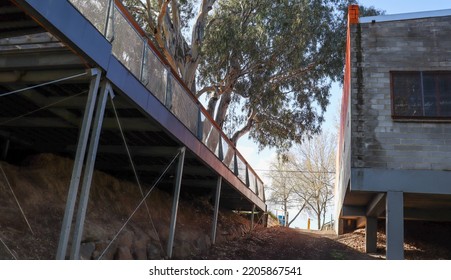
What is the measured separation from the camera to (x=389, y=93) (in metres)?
9.84

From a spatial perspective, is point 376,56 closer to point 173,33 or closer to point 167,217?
point 167,217

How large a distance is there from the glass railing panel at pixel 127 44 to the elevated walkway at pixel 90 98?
2cm

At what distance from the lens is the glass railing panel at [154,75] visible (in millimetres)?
7738

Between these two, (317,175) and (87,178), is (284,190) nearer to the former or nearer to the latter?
(317,175)

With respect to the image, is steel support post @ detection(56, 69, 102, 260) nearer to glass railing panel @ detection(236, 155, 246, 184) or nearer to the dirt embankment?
the dirt embankment

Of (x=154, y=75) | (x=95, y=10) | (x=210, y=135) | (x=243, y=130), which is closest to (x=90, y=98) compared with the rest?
(x=95, y=10)

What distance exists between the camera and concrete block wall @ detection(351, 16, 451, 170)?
9430 millimetres

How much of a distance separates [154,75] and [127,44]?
108 centimetres

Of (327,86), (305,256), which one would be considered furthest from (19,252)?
(327,86)

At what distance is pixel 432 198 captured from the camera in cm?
990

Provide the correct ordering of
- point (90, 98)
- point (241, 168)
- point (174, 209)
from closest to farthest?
point (90, 98) < point (174, 209) < point (241, 168)

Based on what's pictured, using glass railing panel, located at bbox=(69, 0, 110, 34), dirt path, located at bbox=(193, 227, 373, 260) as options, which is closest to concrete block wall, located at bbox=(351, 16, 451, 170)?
dirt path, located at bbox=(193, 227, 373, 260)

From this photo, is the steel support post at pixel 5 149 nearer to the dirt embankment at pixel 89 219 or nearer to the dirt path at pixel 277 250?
the dirt embankment at pixel 89 219

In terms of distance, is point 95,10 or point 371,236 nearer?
point 95,10
